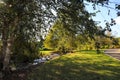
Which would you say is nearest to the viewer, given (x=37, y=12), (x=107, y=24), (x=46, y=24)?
(x=107, y=24)

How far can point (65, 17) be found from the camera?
10.0 m

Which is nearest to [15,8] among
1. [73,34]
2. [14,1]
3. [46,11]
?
[14,1]

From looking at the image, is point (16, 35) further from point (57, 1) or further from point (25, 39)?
point (57, 1)

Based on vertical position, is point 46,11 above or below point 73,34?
above

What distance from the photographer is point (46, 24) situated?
11219 mm

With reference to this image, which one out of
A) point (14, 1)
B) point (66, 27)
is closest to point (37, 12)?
point (66, 27)

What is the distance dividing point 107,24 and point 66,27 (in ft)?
9.21

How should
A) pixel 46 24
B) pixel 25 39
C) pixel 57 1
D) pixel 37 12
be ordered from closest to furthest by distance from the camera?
pixel 57 1, pixel 37 12, pixel 46 24, pixel 25 39

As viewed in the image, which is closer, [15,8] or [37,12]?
[15,8]

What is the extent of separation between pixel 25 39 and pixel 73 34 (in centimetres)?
217

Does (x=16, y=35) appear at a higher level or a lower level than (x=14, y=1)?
lower

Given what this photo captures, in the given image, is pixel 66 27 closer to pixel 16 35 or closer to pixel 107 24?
pixel 16 35

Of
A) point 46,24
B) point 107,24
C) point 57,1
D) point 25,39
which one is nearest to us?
point 107,24

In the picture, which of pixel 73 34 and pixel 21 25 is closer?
pixel 21 25
